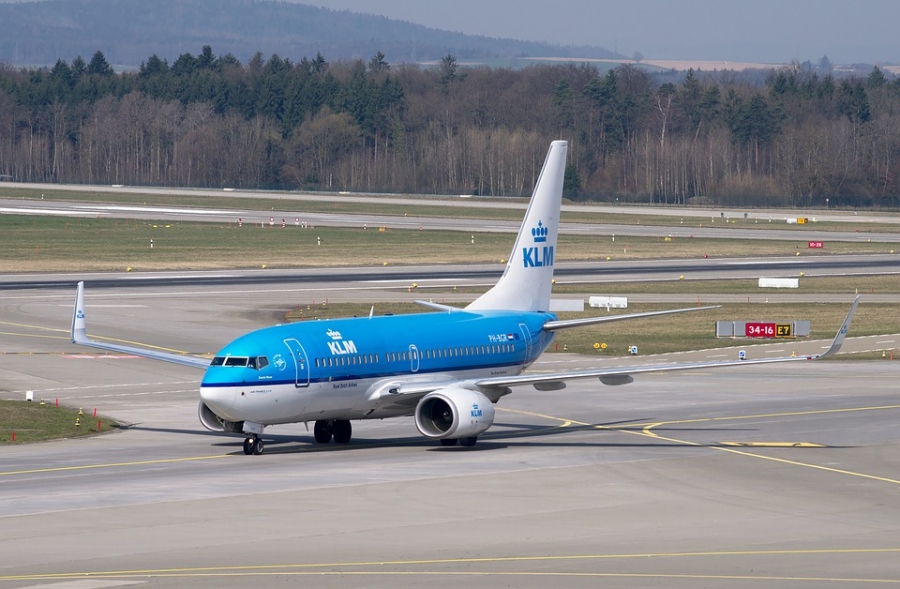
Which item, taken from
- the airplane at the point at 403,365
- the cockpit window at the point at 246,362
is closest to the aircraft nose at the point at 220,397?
the airplane at the point at 403,365

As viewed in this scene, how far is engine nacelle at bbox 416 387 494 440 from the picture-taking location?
125 ft

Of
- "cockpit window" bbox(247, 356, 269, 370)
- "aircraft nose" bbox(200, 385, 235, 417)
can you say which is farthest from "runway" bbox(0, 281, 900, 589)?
"cockpit window" bbox(247, 356, 269, 370)

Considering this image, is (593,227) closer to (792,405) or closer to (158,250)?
(158,250)

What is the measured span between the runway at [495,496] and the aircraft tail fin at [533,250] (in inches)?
167

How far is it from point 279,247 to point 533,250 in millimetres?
85071

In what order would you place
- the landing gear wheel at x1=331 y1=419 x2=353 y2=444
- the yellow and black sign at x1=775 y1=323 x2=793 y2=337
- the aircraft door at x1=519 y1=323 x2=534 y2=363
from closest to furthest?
the landing gear wheel at x1=331 y1=419 x2=353 y2=444 < the aircraft door at x1=519 y1=323 x2=534 y2=363 < the yellow and black sign at x1=775 y1=323 x2=793 y2=337

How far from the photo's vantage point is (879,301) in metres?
86.2

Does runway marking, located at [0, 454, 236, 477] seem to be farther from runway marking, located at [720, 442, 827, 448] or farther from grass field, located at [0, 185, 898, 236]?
grass field, located at [0, 185, 898, 236]

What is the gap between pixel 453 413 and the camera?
38.2 metres

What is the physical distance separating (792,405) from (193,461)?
77.4 ft

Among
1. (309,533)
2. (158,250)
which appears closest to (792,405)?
(309,533)

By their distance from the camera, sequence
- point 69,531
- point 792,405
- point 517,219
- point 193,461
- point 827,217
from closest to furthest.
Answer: point 69,531 < point 193,461 < point 792,405 < point 517,219 < point 827,217

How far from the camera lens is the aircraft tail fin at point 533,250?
4575 centimetres

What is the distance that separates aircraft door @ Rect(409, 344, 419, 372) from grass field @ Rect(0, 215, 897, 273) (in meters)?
71.4
